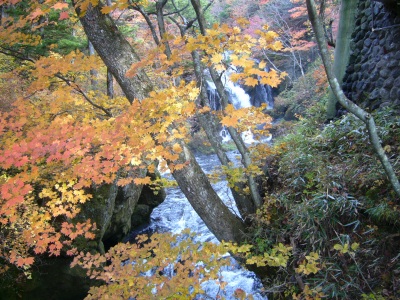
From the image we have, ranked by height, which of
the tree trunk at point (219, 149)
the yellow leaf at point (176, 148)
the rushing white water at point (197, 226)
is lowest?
the rushing white water at point (197, 226)

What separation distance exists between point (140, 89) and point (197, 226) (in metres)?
5.76

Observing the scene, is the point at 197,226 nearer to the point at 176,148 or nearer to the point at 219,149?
the point at 219,149

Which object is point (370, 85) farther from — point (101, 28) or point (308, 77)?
point (308, 77)

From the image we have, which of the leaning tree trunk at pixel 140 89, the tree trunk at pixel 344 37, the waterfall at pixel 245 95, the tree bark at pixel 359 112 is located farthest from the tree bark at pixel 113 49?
the waterfall at pixel 245 95

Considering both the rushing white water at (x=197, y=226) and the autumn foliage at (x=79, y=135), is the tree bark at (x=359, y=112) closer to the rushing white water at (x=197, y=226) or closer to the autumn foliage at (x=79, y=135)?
the autumn foliage at (x=79, y=135)

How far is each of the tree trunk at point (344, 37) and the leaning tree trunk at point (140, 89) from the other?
412 centimetres

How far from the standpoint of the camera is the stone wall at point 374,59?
15.2ft

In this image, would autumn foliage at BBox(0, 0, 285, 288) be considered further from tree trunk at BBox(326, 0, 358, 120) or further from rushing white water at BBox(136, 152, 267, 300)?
tree trunk at BBox(326, 0, 358, 120)

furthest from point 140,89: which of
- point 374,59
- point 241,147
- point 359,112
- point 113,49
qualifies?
point 374,59

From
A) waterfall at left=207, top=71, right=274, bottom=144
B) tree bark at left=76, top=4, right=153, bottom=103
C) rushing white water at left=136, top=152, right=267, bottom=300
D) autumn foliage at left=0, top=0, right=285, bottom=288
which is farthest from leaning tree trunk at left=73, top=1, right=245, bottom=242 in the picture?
waterfall at left=207, top=71, right=274, bottom=144

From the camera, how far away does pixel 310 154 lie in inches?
187

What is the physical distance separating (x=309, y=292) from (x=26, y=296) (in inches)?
198

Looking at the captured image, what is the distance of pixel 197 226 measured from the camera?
8414mm

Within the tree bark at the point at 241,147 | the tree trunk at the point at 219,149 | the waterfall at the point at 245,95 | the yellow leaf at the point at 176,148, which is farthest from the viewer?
the waterfall at the point at 245,95
